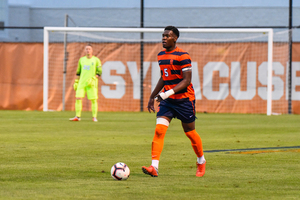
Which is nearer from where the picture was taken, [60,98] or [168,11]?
[60,98]

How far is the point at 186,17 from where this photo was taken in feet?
84.3

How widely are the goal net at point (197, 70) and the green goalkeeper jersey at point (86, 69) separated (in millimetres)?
5714

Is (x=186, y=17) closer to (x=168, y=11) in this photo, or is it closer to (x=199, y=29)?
(x=168, y=11)

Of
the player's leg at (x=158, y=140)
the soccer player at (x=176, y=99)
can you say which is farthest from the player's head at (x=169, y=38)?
the player's leg at (x=158, y=140)

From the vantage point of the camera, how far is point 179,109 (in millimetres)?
6391

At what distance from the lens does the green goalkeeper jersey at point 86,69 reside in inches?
621

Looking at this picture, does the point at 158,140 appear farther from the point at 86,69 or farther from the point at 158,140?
the point at 86,69

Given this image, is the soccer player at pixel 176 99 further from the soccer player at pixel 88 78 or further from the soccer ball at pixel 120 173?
the soccer player at pixel 88 78

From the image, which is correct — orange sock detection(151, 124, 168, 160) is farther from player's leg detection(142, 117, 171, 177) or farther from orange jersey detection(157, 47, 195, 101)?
orange jersey detection(157, 47, 195, 101)

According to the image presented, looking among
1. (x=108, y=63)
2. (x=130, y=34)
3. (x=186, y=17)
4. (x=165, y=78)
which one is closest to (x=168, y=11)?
(x=186, y=17)

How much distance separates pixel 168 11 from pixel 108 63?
5.70m

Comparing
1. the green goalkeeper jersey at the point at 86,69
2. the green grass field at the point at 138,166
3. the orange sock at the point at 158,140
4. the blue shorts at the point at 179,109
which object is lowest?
the green grass field at the point at 138,166

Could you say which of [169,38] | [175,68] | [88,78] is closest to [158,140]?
[175,68]

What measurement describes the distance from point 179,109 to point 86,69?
9.72 m
